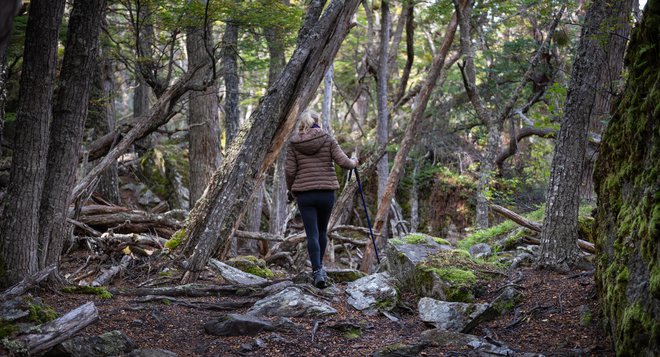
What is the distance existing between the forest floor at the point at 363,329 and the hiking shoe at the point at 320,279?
0.66 meters

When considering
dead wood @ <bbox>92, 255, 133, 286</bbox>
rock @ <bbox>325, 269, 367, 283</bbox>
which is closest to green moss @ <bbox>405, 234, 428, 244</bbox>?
rock @ <bbox>325, 269, 367, 283</bbox>

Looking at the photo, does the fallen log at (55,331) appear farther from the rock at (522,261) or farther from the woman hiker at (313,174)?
the rock at (522,261)

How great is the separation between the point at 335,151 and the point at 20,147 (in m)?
3.19

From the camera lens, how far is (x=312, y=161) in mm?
6242

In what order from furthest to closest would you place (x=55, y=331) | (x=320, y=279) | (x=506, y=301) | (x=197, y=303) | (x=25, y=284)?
(x=320, y=279) → (x=197, y=303) → (x=506, y=301) → (x=25, y=284) → (x=55, y=331)

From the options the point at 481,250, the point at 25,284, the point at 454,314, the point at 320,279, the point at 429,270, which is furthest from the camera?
the point at 481,250

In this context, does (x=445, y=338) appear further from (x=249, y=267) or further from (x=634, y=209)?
(x=249, y=267)

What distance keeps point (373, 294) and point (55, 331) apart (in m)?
3.43

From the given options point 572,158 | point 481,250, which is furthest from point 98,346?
point 481,250

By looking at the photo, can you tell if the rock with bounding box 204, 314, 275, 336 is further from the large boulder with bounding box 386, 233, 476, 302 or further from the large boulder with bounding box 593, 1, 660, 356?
the large boulder with bounding box 593, 1, 660, 356

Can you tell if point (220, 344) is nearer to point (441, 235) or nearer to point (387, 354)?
point (387, 354)

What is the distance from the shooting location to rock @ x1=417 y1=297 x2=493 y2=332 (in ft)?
15.8

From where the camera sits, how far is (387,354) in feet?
13.7

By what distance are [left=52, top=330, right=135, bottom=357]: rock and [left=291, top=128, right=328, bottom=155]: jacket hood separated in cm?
298
